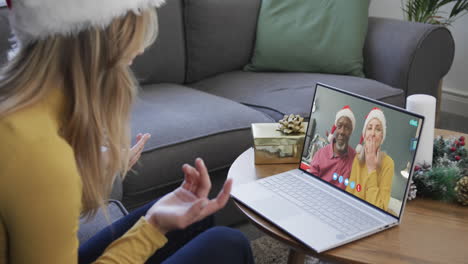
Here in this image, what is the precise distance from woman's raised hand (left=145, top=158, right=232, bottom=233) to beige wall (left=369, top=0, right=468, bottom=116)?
8.85 feet

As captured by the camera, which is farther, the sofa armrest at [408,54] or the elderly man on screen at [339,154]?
the sofa armrest at [408,54]

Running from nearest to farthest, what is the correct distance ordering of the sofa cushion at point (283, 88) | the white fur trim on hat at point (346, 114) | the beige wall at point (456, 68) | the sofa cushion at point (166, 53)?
the white fur trim on hat at point (346, 114), the sofa cushion at point (283, 88), the sofa cushion at point (166, 53), the beige wall at point (456, 68)

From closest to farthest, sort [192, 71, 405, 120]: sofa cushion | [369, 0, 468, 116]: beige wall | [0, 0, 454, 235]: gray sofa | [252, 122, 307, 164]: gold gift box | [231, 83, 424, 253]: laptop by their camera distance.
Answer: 1. [231, 83, 424, 253]: laptop
2. [252, 122, 307, 164]: gold gift box
3. [0, 0, 454, 235]: gray sofa
4. [192, 71, 405, 120]: sofa cushion
5. [369, 0, 468, 116]: beige wall

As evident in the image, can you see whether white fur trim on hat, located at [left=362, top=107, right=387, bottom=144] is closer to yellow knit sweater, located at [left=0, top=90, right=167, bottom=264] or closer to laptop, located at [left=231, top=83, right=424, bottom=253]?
laptop, located at [left=231, top=83, right=424, bottom=253]

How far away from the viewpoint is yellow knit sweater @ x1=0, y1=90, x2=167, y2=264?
68 centimetres

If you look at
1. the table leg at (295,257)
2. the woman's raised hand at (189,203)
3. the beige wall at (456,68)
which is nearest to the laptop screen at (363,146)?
the table leg at (295,257)

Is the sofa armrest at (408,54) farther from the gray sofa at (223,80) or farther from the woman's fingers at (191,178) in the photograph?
the woman's fingers at (191,178)

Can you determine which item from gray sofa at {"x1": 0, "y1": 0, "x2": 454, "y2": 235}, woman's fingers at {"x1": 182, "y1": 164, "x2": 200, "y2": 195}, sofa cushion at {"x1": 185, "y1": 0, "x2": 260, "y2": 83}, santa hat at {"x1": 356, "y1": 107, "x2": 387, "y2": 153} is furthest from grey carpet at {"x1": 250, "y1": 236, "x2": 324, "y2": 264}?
sofa cushion at {"x1": 185, "y1": 0, "x2": 260, "y2": 83}

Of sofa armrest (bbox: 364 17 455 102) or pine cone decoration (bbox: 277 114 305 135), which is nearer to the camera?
pine cone decoration (bbox: 277 114 305 135)

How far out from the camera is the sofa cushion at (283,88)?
1.94m

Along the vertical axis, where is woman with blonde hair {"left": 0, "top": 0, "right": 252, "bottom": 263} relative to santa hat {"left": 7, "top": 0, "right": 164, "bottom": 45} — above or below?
below

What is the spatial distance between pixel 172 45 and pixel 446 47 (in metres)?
1.23

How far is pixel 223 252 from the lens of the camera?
933mm

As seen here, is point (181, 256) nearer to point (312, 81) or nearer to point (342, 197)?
point (342, 197)
